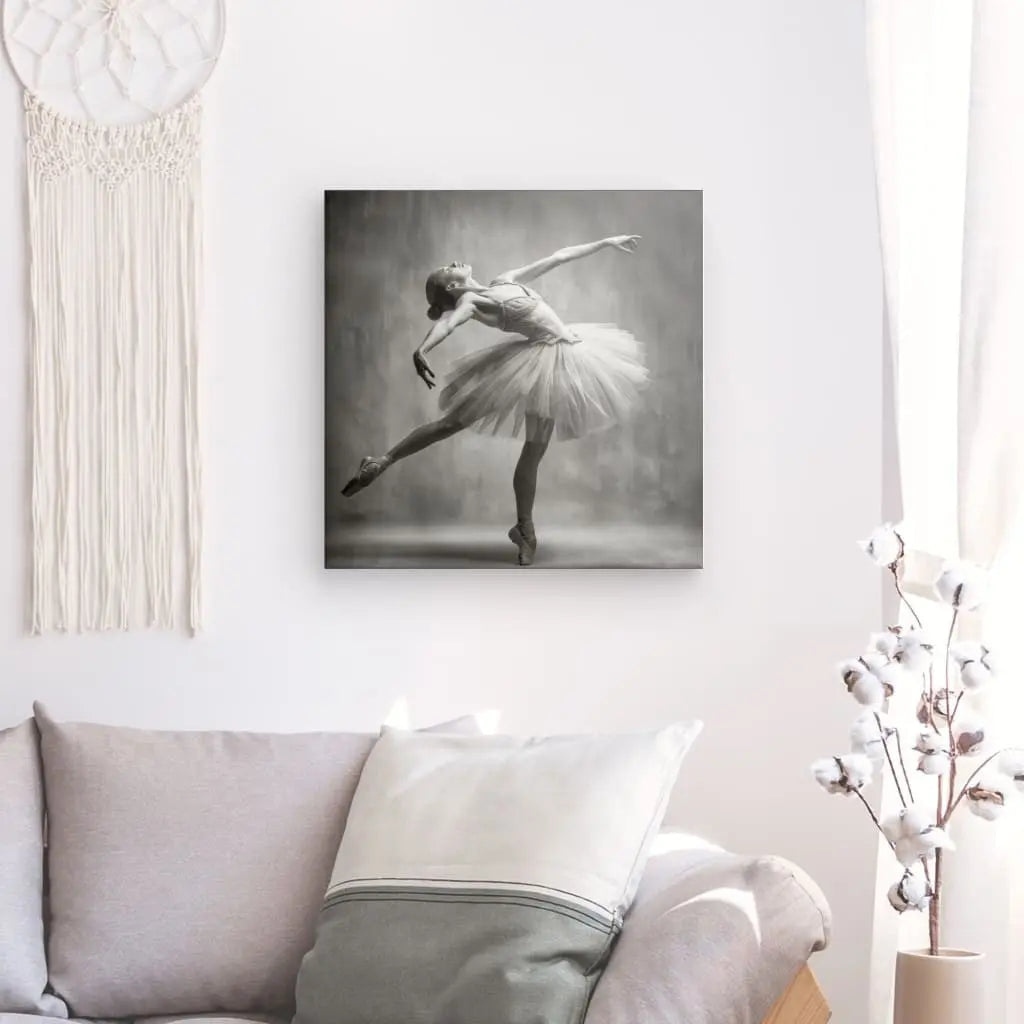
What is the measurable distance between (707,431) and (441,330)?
0.61 metres

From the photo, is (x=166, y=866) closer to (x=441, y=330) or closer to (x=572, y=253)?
(x=441, y=330)

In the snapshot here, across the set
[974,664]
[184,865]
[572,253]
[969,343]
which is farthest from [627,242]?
[184,865]

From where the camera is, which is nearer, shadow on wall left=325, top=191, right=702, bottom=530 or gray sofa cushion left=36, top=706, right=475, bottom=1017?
gray sofa cushion left=36, top=706, right=475, bottom=1017

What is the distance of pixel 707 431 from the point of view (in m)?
2.78

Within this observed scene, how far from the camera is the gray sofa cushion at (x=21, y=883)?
215cm

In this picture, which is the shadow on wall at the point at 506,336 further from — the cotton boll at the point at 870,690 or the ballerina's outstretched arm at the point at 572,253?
the cotton boll at the point at 870,690

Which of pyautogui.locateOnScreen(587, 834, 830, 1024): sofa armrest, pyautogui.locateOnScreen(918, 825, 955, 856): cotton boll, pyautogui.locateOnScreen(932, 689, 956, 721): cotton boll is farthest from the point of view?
pyautogui.locateOnScreen(932, 689, 956, 721): cotton boll

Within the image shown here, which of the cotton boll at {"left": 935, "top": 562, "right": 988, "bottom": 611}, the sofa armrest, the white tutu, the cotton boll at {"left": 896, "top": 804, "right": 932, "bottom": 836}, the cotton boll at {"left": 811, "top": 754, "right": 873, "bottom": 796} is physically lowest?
the sofa armrest

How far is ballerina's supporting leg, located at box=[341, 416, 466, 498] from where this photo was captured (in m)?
2.75

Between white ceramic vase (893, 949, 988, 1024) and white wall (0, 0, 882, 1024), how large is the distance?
0.92 m

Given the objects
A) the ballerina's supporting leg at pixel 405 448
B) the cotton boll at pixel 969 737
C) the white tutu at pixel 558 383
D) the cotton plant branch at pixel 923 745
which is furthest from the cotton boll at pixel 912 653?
the ballerina's supporting leg at pixel 405 448

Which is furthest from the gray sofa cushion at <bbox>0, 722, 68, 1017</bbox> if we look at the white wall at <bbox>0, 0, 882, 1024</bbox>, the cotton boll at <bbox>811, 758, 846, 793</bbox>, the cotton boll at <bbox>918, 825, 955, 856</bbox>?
the cotton boll at <bbox>918, 825, 955, 856</bbox>

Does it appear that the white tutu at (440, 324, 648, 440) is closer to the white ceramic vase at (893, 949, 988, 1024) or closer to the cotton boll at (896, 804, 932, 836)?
the cotton boll at (896, 804, 932, 836)

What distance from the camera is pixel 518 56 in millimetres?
2785
